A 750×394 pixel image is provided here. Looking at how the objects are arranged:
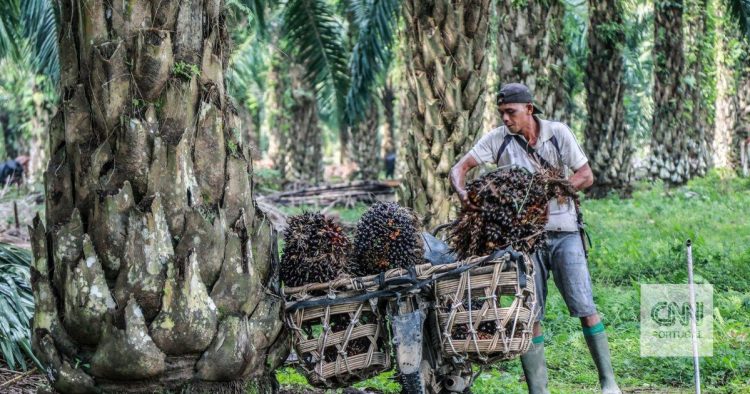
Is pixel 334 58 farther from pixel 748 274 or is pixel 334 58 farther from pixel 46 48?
pixel 748 274

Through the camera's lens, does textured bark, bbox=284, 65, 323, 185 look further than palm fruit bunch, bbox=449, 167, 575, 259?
Yes

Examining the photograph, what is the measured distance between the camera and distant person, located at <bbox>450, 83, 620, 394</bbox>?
4785mm

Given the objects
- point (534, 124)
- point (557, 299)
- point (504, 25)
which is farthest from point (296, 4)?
point (534, 124)

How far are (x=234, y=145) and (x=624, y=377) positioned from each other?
3.20 m

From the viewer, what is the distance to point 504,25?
11859 mm

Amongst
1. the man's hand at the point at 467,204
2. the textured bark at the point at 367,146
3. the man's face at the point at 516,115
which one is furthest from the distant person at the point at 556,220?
Result: the textured bark at the point at 367,146

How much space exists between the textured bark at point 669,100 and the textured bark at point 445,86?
987 cm

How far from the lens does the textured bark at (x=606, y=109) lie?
1531cm

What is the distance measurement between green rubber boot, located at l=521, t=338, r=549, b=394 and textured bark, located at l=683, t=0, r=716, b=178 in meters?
12.7

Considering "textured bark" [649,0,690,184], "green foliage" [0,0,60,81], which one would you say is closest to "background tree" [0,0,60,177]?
"green foliage" [0,0,60,81]

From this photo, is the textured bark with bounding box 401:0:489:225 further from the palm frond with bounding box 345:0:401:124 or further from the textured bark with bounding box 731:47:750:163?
the textured bark with bounding box 731:47:750:163

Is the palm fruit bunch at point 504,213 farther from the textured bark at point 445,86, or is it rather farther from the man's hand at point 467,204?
the textured bark at point 445,86

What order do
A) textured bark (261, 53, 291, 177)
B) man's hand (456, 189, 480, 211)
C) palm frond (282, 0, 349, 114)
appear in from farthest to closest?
textured bark (261, 53, 291, 177) → palm frond (282, 0, 349, 114) → man's hand (456, 189, 480, 211)

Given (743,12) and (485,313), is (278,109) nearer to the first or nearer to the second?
(743,12)
